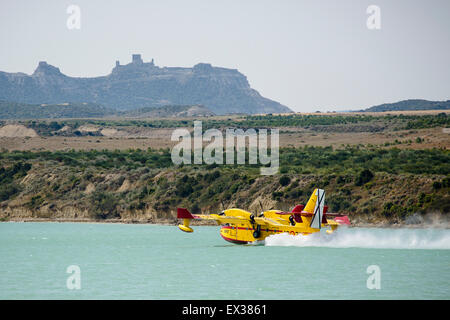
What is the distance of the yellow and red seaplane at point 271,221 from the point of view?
5103cm

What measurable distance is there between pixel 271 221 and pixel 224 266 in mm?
8841

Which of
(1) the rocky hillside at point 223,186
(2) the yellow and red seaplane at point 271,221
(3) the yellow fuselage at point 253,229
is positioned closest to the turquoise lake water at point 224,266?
(3) the yellow fuselage at point 253,229

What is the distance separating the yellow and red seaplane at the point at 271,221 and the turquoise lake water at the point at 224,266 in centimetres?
97

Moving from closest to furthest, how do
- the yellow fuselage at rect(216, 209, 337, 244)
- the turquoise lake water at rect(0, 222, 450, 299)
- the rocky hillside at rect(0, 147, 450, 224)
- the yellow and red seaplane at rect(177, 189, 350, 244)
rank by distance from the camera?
1. the turquoise lake water at rect(0, 222, 450, 299)
2. the yellow and red seaplane at rect(177, 189, 350, 244)
3. the yellow fuselage at rect(216, 209, 337, 244)
4. the rocky hillside at rect(0, 147, 450, 224)

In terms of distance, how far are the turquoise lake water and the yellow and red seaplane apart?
97 cm

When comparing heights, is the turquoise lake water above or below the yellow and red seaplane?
below

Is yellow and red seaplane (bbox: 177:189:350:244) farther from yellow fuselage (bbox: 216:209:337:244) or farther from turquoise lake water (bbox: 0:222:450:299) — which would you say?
turquoise lake water (bbox: 0:222:450:299)

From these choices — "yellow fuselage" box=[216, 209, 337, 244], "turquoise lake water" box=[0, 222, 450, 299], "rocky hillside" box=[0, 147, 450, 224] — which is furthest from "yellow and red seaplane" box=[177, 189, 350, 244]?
"rocky hillside" box=[0, 147, 450, 224]

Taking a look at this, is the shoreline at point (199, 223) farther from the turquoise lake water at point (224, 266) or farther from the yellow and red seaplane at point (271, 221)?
the yellow and red seaplane at point (271, 221)

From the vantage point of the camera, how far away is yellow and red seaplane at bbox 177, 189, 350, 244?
167 ft

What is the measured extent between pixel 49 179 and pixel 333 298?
7160cm

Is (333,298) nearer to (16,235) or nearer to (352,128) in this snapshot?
(16,235)

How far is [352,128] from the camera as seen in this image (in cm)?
16112

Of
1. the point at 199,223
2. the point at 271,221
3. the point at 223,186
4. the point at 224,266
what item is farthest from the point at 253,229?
the point at 223,186
